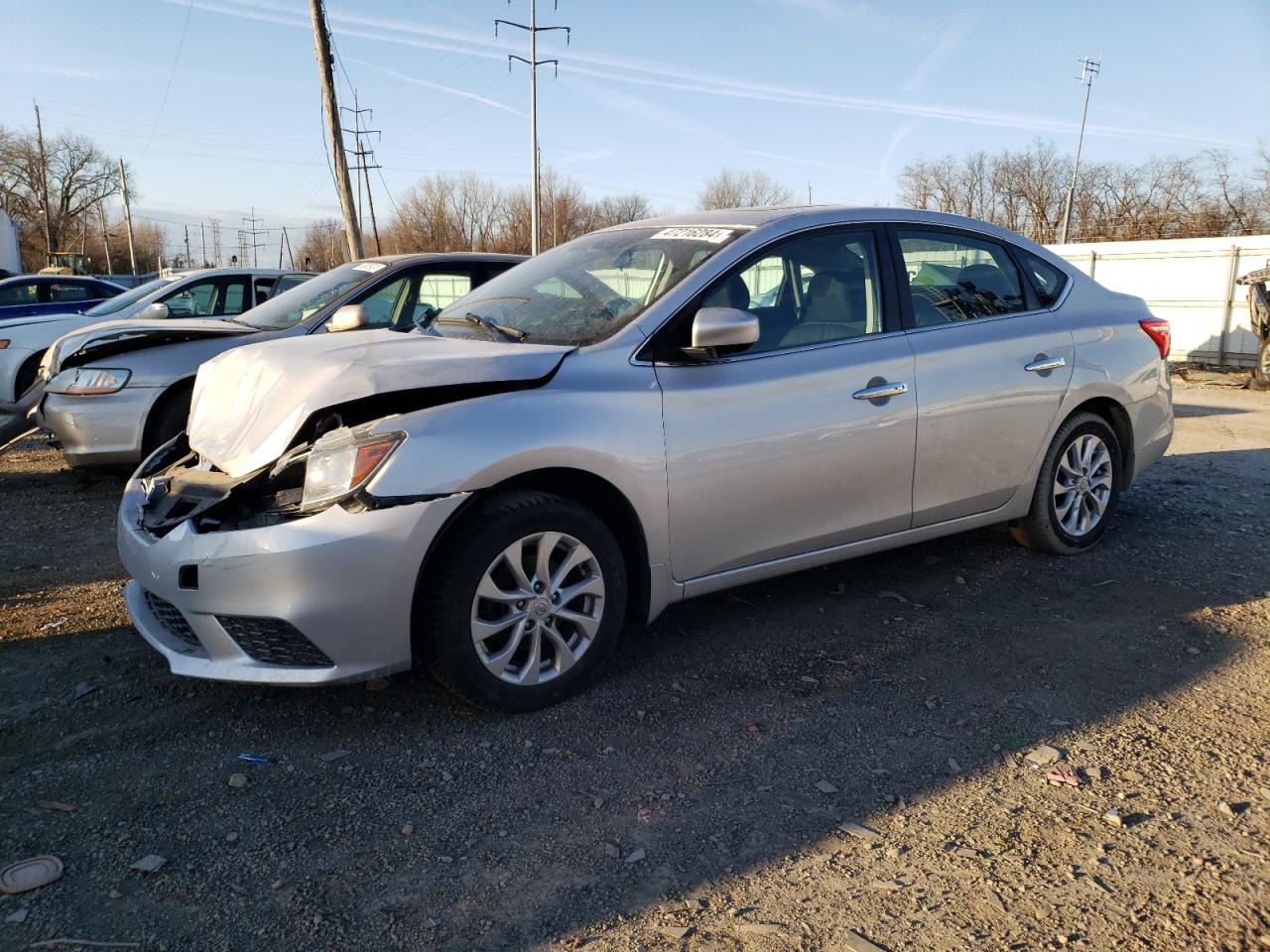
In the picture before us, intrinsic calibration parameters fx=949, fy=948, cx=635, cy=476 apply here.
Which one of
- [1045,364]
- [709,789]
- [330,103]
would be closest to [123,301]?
[330,103]

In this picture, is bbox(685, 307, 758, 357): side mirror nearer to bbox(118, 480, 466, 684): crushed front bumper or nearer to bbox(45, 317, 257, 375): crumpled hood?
bbox(118, 480, 466, 684): crushed front bumper

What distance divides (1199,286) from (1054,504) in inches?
617

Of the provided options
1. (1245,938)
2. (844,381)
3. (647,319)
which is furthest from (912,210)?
(1245,938)

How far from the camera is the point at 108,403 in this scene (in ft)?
20.9

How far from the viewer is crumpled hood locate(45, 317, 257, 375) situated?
647 cm

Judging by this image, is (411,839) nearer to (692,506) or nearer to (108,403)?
(692,506)

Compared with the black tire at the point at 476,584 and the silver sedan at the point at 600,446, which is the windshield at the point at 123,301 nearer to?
the silver sedan at the point at 600,446

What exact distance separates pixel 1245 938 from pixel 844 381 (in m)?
2.35

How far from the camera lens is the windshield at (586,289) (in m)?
3.83

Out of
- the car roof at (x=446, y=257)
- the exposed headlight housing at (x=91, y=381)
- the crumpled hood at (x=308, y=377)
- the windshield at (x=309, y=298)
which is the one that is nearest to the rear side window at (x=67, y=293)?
the windshield at (x=309, y=298)

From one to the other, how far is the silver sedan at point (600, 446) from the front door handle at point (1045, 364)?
0.01 metres

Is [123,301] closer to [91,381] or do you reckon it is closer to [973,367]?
[91,381]

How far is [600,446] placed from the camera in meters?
3.36

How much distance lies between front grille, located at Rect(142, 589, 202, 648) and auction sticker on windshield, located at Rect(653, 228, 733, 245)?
8.21ft
